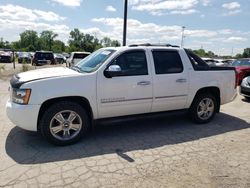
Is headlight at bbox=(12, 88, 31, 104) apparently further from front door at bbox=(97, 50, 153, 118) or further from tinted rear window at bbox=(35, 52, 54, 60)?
tinted rear window at bbox=(35, 52, 54, 60)

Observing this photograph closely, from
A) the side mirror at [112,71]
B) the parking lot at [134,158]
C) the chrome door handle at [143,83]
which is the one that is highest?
the side mirror at [112,71]

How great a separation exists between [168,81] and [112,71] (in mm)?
1316

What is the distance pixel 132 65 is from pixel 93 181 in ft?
7.86

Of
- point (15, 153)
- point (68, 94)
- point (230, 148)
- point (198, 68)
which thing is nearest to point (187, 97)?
point (198, 68)

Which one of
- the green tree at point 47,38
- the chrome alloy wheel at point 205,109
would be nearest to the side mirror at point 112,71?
the chrome alloy wheel at point 205,109

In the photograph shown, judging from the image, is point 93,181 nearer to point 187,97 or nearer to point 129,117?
→ point 129,117

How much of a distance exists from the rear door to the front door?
0.19 meters

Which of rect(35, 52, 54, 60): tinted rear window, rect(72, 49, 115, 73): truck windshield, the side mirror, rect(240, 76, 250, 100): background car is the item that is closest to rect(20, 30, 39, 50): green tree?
rect(35, 52, 54, 60): tinted rear window

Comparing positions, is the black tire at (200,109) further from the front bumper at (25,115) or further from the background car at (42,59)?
the background car at (42,59)

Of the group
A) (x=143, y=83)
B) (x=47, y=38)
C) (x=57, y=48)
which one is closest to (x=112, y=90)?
(x=143, y=83)

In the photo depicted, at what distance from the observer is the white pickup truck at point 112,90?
161 inches

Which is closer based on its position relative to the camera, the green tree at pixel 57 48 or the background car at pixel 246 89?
the background car at pixel 246 89

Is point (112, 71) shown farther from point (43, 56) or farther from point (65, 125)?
point (43, 56)

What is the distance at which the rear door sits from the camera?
16.4 ft
